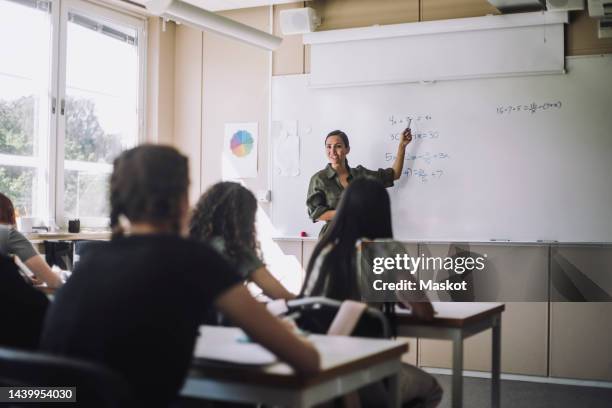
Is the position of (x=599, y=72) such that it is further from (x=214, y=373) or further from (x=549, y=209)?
(x=214, y=373)

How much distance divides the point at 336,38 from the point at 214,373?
4.47m

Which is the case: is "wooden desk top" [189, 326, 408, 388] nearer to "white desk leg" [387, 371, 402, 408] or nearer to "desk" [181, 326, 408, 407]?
"desk" [181, 326, 408, 407]

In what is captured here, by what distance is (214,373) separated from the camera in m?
1.59

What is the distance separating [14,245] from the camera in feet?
12.0

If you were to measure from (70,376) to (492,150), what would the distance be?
437 cm

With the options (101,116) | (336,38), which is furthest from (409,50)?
(101,116)

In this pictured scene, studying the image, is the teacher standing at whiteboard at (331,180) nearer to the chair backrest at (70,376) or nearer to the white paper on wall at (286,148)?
the white paper on wall at (286,148)

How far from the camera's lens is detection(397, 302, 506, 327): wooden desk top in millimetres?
2553

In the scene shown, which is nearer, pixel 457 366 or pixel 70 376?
pixel 70 376

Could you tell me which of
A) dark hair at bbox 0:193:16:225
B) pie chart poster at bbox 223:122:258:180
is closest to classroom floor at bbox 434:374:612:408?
pie chart poster at bbox 223:122:258:180

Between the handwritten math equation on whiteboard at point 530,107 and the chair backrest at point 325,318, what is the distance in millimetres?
3108

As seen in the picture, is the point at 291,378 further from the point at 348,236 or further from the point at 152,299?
the point at 348,236

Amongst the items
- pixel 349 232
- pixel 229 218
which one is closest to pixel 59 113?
pixel 229 218

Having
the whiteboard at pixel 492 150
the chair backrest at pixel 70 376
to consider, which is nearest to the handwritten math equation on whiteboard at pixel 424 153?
the whiteboard at pixel 492 150
